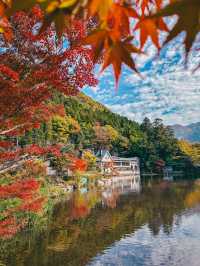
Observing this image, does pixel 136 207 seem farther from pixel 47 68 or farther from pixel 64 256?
pixel 47 68

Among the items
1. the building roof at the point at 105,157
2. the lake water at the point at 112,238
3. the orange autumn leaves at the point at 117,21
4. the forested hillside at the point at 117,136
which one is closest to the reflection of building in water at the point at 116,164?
the building roof at the point at 105,157

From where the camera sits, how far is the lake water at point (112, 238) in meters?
18.2

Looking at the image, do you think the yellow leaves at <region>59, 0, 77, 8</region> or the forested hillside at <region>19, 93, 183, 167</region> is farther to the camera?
the forested hillside at <region>19, 93, 183, 167</region>

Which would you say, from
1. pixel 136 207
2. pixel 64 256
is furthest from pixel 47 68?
pixel 136 207

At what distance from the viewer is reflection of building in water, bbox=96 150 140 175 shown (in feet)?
273

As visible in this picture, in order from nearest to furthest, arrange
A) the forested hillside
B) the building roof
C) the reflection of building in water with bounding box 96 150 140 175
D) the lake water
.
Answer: the lake water < the reflection of building in water with bounding box 96 150 140 175 < the building roof < the forested hillside

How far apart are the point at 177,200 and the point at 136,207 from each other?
22.2 ft

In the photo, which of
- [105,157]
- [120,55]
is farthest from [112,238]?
[105,157]

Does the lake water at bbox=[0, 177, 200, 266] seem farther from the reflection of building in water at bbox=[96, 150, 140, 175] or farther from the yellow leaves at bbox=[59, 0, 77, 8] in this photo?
the reflection of building in water at bbox=[96, 150, 140, 175]

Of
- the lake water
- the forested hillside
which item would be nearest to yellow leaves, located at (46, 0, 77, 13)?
the lake water

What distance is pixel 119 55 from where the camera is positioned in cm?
83

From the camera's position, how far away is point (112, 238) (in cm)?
2286

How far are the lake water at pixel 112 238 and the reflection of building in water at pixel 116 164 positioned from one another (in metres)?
46.1

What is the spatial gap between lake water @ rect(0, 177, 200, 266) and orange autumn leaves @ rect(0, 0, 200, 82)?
17.5 meters
